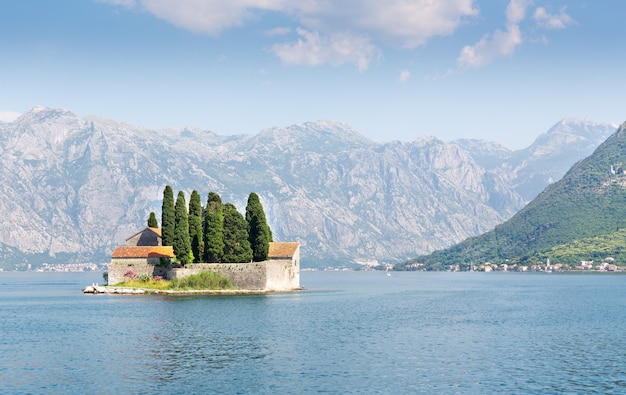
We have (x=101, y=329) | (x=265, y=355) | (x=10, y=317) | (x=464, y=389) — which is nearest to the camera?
(x=464, y=389)

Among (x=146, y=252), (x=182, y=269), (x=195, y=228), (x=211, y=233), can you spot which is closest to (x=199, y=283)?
(x=182, y=269)

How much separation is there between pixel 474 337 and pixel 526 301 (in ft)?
192

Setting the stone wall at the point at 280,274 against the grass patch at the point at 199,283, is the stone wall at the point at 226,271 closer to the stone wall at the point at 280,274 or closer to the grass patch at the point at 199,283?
the stone wall at the point at 280,274

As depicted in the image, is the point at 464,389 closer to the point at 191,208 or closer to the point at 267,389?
the point at 267,389

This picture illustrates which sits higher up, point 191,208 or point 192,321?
point 191,208

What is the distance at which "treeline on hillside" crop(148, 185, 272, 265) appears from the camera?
127875 mm

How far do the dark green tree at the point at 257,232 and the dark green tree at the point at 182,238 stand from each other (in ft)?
40.3

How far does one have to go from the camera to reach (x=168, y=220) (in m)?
133

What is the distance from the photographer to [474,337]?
238 ft

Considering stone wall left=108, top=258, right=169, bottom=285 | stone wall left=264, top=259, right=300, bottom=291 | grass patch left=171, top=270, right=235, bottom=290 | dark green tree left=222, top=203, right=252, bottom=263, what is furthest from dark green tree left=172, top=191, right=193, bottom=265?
stone wall left=264, top=259, right=300, bottom=291

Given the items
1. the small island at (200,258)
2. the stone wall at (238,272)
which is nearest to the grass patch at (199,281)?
the small island at (200,258)

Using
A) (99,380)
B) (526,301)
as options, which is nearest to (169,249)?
(526,301)

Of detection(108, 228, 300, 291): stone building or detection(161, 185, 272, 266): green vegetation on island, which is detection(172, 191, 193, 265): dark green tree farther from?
detection(108, 228, 300, 291): stone building

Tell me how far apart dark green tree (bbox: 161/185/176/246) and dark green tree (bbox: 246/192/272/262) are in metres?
13.8
